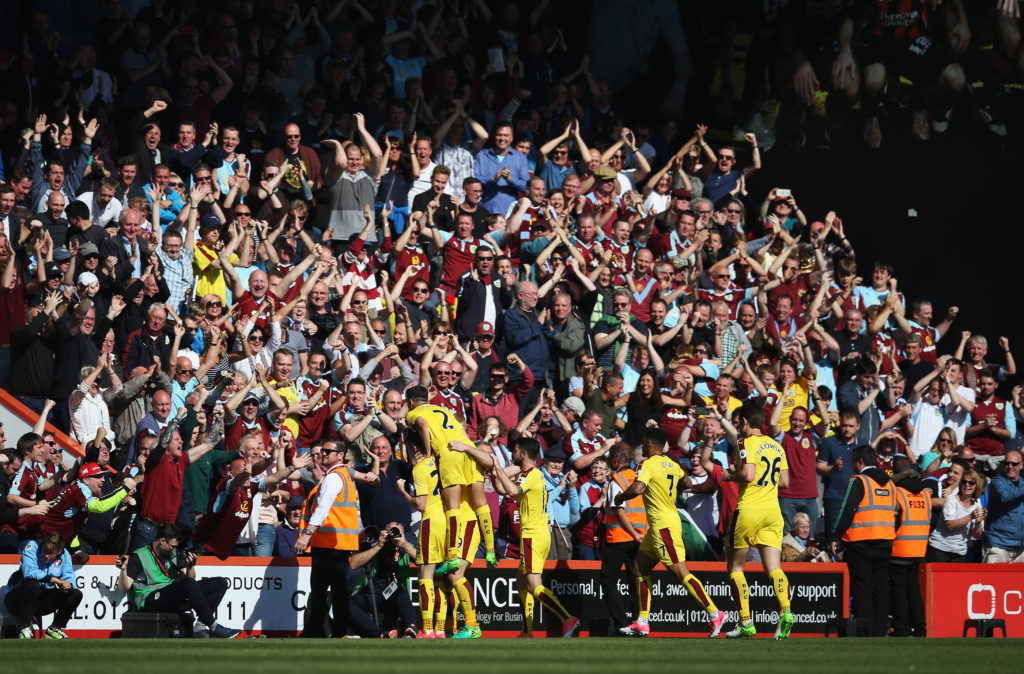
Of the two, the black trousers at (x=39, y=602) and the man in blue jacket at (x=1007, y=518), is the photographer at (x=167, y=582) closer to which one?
the black trousers at (x=39, y=602)

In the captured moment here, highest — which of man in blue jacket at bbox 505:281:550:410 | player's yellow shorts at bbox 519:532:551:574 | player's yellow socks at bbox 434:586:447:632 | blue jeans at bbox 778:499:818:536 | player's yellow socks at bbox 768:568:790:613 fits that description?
man in blue jacket at bbox 505:281:550:410

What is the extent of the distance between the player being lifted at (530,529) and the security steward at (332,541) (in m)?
1.50

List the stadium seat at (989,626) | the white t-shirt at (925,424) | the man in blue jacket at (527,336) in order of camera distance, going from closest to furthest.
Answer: the stadium seat at (989,626), the man in blue jacket at (527,336), the white t-shirt at (925,424)

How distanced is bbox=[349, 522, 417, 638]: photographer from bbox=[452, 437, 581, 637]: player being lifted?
1.11 meters

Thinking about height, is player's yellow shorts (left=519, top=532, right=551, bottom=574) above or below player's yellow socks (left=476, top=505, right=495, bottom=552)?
below

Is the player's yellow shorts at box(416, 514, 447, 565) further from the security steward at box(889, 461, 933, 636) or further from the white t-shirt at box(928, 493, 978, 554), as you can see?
the white t-shirt at box(928, 493, 978, 554)

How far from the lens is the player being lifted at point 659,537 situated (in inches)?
611

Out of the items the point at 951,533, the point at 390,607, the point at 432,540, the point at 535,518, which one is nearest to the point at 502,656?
the point at 432,540

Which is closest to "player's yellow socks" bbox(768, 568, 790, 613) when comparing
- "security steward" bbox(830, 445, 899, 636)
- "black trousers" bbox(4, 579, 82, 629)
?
"security steward" bbox(830, 445, 899, 636)

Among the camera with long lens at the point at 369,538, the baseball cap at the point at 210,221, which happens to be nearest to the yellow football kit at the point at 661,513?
the camera with long lens at the point at 369,538

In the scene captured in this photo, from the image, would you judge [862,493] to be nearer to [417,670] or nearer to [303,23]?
[417,670]

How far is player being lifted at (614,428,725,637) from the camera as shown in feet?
50.9

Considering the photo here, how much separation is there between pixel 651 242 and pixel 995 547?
6334 millimetres

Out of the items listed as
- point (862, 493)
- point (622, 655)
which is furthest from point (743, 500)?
point (622, 655)
